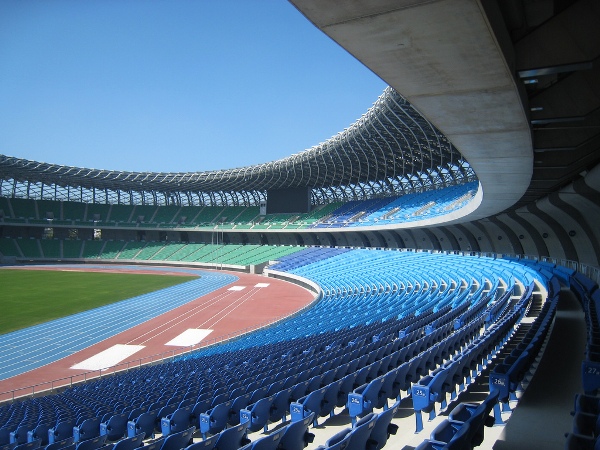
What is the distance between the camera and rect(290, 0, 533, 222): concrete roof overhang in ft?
12.8

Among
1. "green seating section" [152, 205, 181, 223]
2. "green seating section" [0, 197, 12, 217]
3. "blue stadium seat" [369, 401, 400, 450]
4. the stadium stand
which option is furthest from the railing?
"green seating section" [0, 197, 12, 217]

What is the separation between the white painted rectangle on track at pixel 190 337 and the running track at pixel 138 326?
327 millimetres

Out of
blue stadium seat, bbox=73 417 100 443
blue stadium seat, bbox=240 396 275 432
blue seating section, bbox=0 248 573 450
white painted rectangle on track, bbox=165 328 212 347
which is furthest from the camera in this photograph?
white painted rectangle on track, bbox=165 328 212 347

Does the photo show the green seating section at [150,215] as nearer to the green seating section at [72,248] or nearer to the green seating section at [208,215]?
the green seating section at [208,215]

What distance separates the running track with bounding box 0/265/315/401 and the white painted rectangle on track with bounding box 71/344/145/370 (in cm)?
23

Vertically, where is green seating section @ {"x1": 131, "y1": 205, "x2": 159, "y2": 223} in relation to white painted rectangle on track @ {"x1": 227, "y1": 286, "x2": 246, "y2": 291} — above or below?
above

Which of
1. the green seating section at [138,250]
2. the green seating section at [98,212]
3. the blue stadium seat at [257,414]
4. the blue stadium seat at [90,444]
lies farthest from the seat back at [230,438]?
the green seating section at [98,212]

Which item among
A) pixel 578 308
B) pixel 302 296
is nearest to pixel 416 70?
pixel 578 308

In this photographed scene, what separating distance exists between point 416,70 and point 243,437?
4847mm

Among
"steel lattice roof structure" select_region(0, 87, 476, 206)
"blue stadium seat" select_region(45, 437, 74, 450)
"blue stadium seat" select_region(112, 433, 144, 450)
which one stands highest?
"steel lattice roof structure" select_region(0, 87, 476, 206)

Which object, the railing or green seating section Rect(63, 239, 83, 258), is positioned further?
green seating section Rect(63, 239, 83, 258)

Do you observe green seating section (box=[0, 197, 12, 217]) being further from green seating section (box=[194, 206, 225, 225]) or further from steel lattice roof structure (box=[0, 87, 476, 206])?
green seating section (box=[194, 206, 225, 225])

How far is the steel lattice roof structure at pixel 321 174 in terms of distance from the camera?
124 ft

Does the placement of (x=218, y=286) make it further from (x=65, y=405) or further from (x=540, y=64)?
(x=540, y=64)
